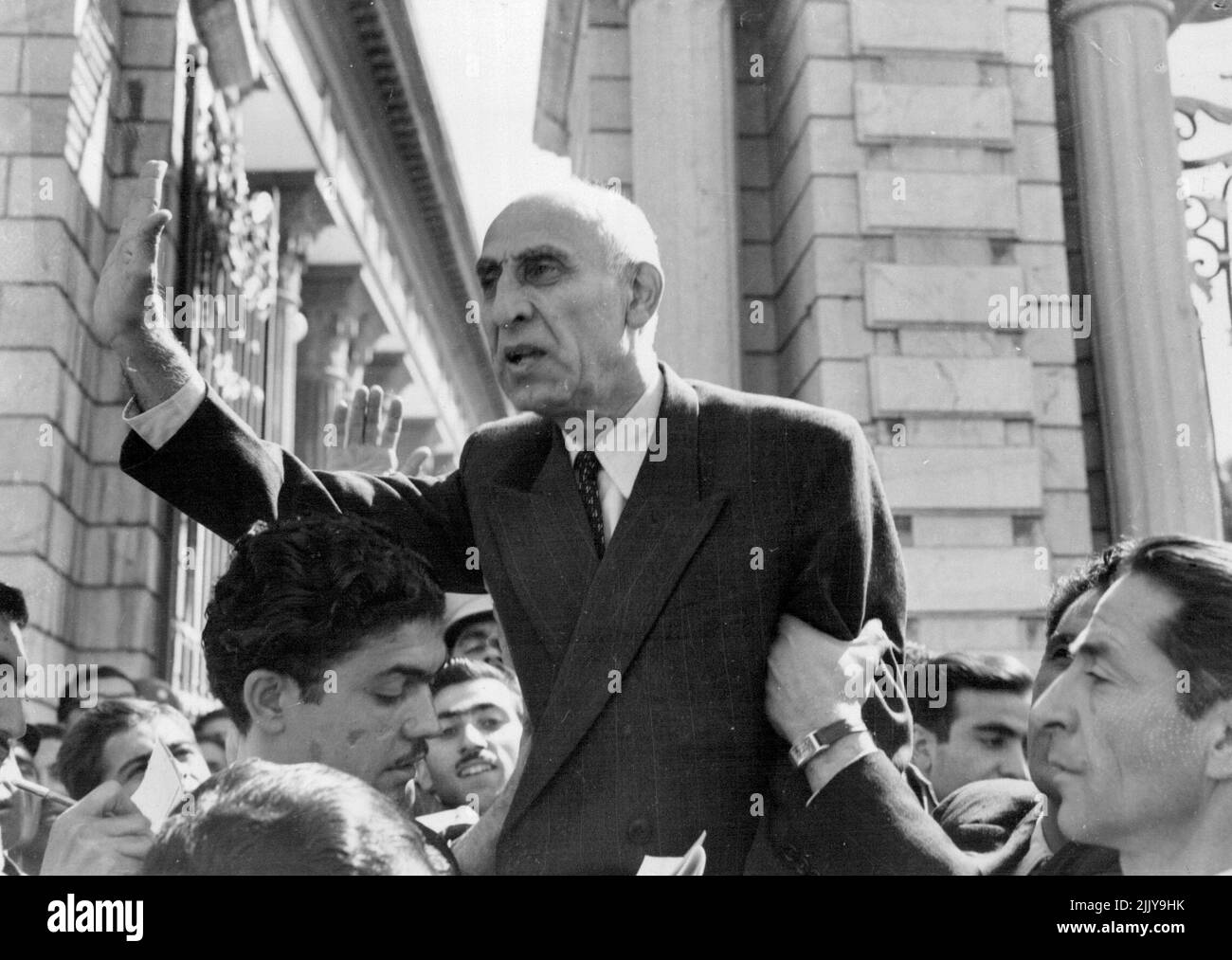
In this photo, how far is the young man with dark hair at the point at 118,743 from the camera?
299 centimetres

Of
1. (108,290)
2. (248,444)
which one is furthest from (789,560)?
(108,290)

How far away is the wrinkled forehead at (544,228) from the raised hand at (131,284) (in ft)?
1.61

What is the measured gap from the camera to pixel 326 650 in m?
2.22

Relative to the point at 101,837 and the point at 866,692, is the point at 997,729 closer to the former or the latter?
the point at 866,692

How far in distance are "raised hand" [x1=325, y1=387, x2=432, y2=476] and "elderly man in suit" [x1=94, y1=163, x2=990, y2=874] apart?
517 millimetres

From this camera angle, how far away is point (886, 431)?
3.79 m

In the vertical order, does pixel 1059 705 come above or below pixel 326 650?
below

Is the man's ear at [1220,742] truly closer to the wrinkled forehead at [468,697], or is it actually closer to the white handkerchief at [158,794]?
the white handkerchief at [158,794]

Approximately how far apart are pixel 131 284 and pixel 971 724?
1.76m

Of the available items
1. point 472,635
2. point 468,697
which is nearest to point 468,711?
point 468,697

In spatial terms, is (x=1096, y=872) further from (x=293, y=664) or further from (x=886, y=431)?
(x=886, y=431)

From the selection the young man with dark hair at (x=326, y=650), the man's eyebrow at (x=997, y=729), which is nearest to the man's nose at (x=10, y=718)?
the young man with dark hair at (x=326, y=650)
